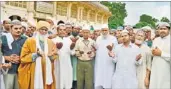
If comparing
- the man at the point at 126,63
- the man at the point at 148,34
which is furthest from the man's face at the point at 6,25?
the man at the point at 148,34

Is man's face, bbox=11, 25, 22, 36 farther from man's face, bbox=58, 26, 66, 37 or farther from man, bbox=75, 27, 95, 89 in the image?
man, bbox=75, 27, 95, 89

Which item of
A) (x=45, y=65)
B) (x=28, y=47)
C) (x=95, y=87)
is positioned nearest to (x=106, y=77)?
(x=95, y=87)

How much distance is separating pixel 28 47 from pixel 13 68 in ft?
1.17

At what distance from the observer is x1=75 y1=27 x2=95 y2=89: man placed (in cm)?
584

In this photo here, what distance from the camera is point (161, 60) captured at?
16.3 feet

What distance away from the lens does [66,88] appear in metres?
6.05

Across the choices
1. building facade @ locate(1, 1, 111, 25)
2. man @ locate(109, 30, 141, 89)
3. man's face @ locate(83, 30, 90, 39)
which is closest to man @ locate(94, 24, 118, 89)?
man's face @ locate(83, 30, 90, 39)

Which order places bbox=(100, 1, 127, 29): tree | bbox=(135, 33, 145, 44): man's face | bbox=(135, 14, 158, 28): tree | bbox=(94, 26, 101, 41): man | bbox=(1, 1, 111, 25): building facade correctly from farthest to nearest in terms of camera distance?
bbox=(1, 1, 111, 25): building facade → bbox=(100, 1, 127, 29): tree → bbox=(135, 14, 158, 28): tree → bbox=(94, 26, 101, 41): man → bbox=(135, 33, 145, 44): man's face

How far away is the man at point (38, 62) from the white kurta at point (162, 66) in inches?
58.9

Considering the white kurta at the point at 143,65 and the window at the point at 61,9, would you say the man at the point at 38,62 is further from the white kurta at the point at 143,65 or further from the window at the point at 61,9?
the window at the point at 61,9

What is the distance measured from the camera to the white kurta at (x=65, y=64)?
595 cm

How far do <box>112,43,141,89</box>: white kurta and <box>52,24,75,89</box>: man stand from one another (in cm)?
96

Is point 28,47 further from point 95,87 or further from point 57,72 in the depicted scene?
point 95,87

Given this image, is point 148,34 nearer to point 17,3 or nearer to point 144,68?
point 144,68
